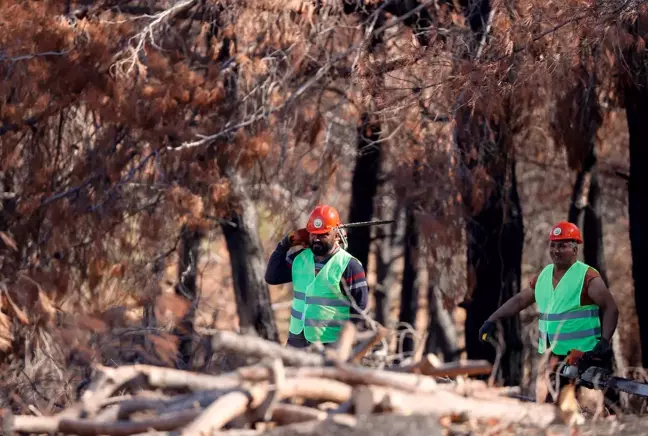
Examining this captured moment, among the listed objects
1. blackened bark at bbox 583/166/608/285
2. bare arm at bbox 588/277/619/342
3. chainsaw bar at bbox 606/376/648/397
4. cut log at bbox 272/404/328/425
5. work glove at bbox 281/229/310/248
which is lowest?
cut log at bbox 272/404/328/425

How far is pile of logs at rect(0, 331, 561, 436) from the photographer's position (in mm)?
5191

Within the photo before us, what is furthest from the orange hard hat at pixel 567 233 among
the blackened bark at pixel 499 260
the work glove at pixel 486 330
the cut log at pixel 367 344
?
the blackened bark at pixel 499 260

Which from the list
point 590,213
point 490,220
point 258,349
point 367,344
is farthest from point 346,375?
point 590,213

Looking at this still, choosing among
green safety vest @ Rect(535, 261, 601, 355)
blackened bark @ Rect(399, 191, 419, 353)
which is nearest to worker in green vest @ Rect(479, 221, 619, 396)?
green safety vest @ Rect(535, 261, 601, 355)

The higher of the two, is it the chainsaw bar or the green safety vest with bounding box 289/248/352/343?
the green safety vest with bounding box 289/248/352/343

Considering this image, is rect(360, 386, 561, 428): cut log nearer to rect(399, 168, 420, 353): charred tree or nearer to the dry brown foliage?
the dry brown foliage

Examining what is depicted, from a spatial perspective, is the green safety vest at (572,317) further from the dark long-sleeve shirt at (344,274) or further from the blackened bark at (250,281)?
the blackened bark at (250,281)

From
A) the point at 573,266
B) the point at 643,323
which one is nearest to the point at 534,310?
the point at 643,323

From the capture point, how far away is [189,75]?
41.5 feet

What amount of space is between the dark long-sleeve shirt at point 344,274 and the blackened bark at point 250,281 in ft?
16.2

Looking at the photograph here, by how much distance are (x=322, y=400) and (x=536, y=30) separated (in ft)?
17.8

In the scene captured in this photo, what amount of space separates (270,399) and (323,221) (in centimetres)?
356

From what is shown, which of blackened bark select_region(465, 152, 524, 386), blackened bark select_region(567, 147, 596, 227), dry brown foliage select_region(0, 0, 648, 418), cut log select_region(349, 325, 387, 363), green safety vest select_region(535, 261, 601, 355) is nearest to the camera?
cut log select_region(349, 325, 387, 363)

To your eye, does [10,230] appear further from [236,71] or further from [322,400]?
[322,400]
